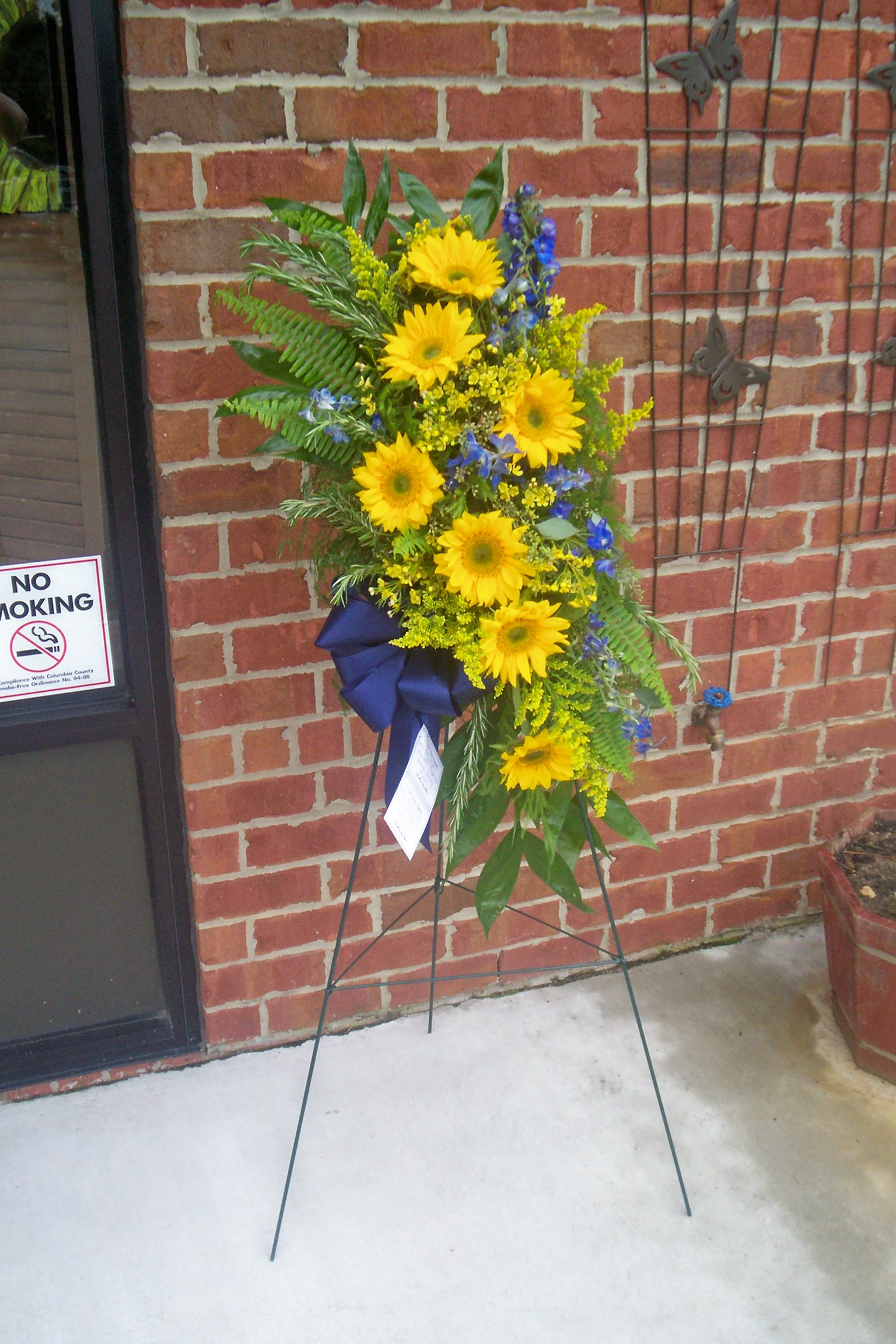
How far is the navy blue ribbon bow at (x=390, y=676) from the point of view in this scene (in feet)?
4.41

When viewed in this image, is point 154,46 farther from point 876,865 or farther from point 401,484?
point 876,865

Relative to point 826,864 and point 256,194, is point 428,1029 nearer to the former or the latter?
Answer: point 826,864

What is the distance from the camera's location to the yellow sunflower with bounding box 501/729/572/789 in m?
1.34

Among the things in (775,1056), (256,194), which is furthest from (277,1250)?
(256,194)

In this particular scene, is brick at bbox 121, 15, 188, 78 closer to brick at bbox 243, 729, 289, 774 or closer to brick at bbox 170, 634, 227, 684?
brick at bbox 170, 634, 227, 684

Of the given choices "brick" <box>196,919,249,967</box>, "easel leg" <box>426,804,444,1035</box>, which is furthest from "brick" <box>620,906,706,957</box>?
"brick" <box>196,919,249,967</box>

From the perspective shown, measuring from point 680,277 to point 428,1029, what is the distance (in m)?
1.48

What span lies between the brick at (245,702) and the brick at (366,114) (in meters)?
0.87

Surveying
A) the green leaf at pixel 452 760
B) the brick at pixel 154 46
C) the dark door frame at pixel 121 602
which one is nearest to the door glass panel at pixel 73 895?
the dark door frame at pixel 121 602

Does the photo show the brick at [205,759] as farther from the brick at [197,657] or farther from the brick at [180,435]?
the brick at [180,435]

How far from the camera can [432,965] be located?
200 centimetres

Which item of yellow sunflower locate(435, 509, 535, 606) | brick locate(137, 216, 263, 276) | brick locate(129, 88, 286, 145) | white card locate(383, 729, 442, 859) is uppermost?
brick locate(129, 88, 286, 145)

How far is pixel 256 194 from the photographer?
1.57m

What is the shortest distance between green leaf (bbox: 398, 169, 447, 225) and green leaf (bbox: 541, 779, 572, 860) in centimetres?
77
